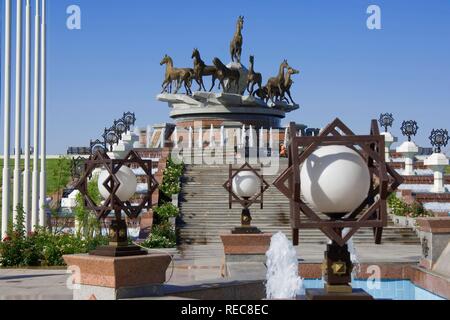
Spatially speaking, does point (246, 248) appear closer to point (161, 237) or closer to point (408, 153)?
point (161, 237)

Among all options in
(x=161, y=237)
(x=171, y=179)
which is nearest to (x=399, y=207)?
(x=171, y=179)

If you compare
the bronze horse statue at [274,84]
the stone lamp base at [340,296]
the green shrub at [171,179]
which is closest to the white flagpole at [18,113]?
the green shrub at [171,179]

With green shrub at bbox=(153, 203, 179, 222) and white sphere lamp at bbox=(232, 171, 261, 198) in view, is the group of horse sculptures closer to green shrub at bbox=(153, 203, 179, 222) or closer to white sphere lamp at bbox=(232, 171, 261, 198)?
green shrub at bbox=(153, 203, 179, 222)

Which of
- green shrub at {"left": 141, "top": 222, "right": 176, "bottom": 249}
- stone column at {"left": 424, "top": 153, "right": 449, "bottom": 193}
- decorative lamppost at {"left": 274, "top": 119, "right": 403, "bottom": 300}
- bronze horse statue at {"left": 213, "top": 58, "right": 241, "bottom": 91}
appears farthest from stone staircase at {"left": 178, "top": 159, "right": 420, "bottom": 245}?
decorative lamppost at {"left": 274, "top": 119, "right": 403, "bottom": 300}

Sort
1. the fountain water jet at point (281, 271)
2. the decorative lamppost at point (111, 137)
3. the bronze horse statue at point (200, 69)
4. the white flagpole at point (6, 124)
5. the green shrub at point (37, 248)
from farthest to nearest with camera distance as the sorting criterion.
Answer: the bronze horse statue at point (200, 69)
the decorative lamppost at point (111, 137)
the white flagpole at point (6, 124)
the green shrub at point (37, 248)
the fountain water jet at point (281, 271)

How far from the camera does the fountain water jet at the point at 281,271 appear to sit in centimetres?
1115

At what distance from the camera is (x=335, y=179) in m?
5.01

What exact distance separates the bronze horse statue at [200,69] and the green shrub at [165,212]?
23698 millimetres

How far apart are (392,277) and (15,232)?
9.63 metres

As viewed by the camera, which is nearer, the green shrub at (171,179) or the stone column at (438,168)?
the green shrub at (171,179)

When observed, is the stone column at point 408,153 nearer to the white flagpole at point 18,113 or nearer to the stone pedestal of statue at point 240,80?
the stone pedestal of statue at point 240,80

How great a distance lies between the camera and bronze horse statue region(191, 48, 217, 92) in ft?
157

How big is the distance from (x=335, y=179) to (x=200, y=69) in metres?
44.0
